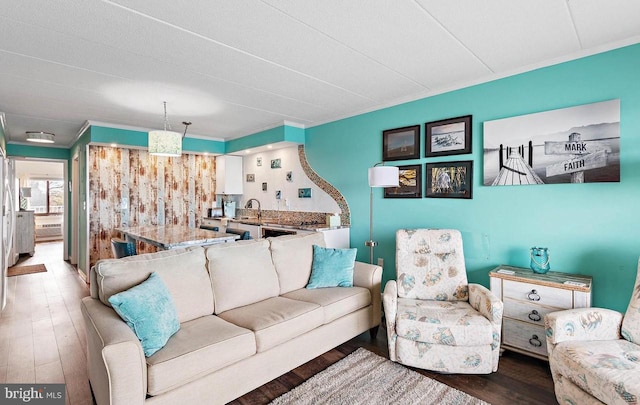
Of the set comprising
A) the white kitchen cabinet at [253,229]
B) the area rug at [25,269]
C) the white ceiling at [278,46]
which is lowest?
the area rug at [25,269]

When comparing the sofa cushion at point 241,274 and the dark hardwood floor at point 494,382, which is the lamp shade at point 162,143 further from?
the dark hardwood floor at point 494,382

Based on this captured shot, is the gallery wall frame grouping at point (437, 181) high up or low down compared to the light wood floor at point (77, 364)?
up

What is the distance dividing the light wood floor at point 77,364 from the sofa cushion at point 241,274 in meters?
0.64

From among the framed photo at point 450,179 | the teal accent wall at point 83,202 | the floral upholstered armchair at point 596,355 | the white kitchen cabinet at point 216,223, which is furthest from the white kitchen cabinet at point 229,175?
the floral upholstered armchair at point 596,355

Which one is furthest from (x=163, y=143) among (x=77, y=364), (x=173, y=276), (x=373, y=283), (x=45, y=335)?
(x=373, y=283)

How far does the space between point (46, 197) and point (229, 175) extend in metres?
8.06

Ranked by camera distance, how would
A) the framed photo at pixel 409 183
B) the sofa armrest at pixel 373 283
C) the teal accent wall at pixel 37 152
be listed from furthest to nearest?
1. the teal accent wall at pixel 37 152
2. the framed photo at pixel 409 183
3. the sofa armrest at pixel 373 283

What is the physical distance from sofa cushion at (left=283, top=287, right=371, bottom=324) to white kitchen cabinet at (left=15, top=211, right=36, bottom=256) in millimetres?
7601

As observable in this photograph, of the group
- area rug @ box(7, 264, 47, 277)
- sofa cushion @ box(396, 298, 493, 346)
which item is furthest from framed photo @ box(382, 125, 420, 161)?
area rug @ box(7, 264, 47, 277)

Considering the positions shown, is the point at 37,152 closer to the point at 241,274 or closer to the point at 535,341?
the point at 241,274

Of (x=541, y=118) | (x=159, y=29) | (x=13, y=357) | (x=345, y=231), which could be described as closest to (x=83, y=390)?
(x=13, y=357)

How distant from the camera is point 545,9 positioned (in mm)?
1971

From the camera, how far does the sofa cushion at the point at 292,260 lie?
9.30 ft

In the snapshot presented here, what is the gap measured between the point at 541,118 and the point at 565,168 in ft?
1.56
